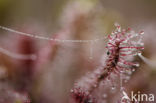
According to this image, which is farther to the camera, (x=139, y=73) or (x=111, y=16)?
(x=111, y=16)

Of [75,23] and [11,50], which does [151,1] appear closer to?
[75,23]

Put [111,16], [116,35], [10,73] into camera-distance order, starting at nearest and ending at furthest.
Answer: [116,35], [10,73], [111,16]

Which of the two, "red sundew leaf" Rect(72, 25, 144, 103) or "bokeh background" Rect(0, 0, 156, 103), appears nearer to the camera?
"red sundew leaf" Rect(72, 25, 144, 103)

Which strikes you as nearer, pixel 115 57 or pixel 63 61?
pixel 115 57

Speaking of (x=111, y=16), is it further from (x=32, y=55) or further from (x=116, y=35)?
(x=116, y=35)

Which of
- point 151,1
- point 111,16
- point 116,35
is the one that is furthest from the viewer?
point 151,1

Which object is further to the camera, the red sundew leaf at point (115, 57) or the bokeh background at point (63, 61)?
the bokeh background at point (63, 61)

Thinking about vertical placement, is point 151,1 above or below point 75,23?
above

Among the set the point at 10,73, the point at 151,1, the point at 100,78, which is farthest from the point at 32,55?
the point at 151,1

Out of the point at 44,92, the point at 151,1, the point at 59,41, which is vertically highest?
the point at 151,1
